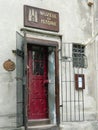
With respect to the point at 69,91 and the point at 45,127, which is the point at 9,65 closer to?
the point at 45,127

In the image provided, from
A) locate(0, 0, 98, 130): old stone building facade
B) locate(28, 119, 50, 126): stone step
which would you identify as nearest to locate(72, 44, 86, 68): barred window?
locate(0, 0, 98, 130): old stone building facade

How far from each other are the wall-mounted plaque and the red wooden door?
2.64 ft

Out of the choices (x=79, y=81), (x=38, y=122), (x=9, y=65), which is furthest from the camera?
(x=79, y=81)

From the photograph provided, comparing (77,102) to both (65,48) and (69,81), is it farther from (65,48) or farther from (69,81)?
(65,48)

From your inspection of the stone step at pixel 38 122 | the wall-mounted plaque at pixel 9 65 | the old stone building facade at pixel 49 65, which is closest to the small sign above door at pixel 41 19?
the old stone building facade at pixel 49 65

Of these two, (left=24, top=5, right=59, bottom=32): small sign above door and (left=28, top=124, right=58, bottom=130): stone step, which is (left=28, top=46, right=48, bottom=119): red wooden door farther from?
(left=24, top=5, right=59, bottom=32): small sign above door

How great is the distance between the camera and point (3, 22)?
32.8 feet

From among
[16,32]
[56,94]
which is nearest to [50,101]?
[56,94]

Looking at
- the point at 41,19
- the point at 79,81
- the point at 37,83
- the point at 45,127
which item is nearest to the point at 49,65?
the point at 37,83

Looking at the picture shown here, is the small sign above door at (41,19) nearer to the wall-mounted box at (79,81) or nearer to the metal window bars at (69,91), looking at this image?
the metal window bars at (69,91)

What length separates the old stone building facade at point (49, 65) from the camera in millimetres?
9852

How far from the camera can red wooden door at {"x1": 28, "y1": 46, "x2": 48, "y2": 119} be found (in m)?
10.7

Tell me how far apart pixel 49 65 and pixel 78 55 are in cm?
122

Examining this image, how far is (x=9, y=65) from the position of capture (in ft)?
32.5
